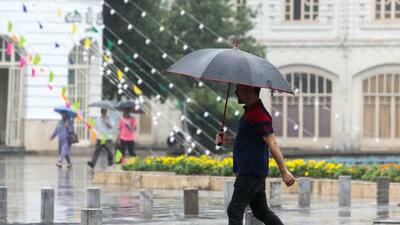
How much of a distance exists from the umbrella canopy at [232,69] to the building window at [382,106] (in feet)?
138

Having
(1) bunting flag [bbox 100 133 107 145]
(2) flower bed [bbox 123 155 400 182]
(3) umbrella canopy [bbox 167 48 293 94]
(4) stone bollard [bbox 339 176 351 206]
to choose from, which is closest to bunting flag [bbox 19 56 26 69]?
(1) bunting flag [bbox 100 133 107 145]

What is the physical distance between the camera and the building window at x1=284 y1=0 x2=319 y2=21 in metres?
57.9

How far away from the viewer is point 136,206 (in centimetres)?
2295

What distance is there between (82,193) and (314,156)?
12813 mm

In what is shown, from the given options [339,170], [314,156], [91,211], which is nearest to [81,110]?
[314,156]

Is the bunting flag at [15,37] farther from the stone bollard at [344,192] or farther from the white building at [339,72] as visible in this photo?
the stone bollard at [344,192]

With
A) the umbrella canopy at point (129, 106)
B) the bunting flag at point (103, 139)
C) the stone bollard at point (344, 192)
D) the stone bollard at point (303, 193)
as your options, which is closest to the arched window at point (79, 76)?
the umbrella canopy at point (129, 106)

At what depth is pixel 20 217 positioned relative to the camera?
20.5 meters

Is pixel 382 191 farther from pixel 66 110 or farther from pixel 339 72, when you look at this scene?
pixel 339 72

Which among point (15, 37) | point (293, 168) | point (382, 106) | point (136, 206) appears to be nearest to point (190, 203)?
point (136, 206)

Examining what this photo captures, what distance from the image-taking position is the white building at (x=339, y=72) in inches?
2232

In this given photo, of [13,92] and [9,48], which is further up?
[9,48]

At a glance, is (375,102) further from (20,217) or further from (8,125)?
(20,217)

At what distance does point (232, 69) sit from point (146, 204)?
5.46m
